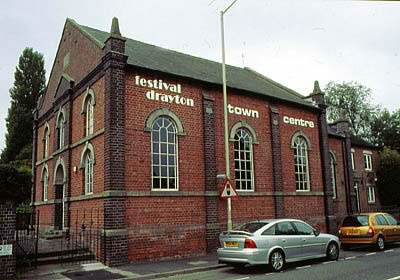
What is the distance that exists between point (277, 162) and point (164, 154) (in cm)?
635

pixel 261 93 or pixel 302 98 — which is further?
pixel 302 98

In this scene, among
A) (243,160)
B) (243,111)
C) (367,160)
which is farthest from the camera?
(367,160)

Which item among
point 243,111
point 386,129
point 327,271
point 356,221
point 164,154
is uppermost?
point 386,129

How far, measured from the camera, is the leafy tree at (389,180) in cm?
3056

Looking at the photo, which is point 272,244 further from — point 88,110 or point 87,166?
point 88,110

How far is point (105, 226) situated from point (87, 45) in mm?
8333

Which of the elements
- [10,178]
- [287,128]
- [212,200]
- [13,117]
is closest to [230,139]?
[212,200]

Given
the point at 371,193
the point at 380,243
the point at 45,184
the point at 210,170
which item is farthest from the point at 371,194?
the point at 45,184

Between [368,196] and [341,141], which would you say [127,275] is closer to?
[341,141]

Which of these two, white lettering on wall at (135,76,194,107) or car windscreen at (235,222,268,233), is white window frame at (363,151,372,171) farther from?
car windscreen at (235,222,268,233)

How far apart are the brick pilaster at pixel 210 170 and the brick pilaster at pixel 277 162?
3.77 metres

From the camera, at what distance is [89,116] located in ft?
49.7

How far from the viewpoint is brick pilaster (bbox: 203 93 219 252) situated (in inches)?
574

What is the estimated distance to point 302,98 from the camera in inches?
882
